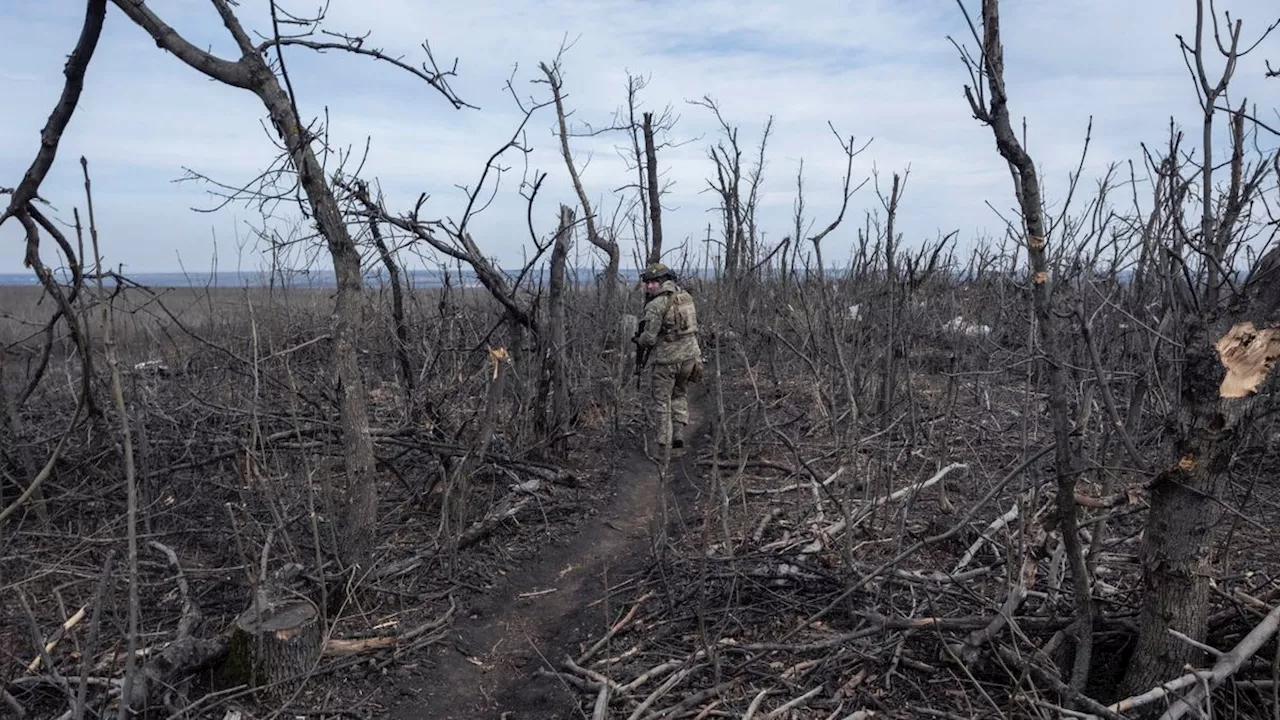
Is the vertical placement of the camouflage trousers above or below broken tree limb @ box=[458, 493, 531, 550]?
above

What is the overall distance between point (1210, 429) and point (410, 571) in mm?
4021

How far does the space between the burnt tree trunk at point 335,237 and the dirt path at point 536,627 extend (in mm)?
758

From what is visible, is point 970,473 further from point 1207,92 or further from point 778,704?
point 1207,92

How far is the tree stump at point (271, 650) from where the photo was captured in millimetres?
3639

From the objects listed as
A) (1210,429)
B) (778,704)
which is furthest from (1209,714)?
(778,704)

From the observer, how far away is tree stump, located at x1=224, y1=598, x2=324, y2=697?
3.64 m

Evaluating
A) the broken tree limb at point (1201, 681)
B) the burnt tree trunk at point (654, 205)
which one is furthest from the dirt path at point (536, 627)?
the burnt tree trunk at point (654, 205)

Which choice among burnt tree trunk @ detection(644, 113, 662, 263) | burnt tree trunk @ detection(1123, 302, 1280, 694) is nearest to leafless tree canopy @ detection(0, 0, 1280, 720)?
burnt tree trunk @ detection(1123, 302, 1280, 694)

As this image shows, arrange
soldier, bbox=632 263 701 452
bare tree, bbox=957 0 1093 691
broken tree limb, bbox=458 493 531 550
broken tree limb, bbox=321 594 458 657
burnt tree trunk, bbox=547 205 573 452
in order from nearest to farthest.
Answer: bare tree, bbox=957 0 1093 691 < broken tree limb, bbox=321 594 458 657 < broken tree limb, bbox=458 493 531 550 < burnt tree trunk, bbox=547 205 573 452 < soldier, bbox=632 263 701 452

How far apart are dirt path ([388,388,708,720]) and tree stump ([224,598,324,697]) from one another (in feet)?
1.53

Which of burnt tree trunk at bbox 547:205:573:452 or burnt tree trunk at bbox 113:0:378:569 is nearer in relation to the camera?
burnt tree trunk at bbox 113:0:378:569

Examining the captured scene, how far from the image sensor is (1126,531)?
4828mm

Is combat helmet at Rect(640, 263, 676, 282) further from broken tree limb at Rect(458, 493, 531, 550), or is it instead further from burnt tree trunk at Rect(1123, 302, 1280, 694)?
burnt tree trunk at Rect(1123, 302, 1280, 694)

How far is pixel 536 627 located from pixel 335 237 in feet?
7.65
